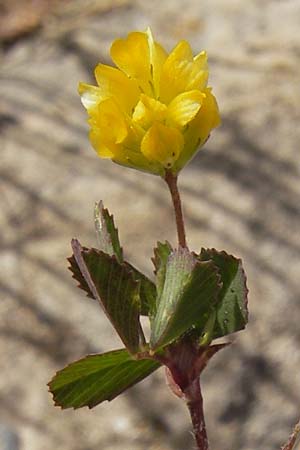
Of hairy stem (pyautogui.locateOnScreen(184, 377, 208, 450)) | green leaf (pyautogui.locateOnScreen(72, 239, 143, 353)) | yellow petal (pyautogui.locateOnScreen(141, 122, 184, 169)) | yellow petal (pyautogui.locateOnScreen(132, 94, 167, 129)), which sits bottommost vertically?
hairy stem (pyautogui.locateOnScreen(184, 377, 208, 450))

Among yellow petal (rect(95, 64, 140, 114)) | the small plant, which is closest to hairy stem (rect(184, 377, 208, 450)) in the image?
the small plant

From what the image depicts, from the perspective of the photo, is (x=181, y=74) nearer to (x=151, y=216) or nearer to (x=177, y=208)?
(x=177, y=208)

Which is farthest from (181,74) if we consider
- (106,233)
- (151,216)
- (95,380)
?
(151,216)

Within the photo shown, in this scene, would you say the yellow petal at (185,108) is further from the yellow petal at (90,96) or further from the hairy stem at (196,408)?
the hairy stem at (196,408)

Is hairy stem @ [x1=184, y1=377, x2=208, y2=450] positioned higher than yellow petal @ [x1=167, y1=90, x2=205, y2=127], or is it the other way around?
yellow petal @ [x1=167, y1=90, x2=205, y2=127]

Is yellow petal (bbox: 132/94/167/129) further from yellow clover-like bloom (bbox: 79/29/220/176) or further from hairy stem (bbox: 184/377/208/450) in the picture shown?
hairy stem (bbox: 184/377/208/450)

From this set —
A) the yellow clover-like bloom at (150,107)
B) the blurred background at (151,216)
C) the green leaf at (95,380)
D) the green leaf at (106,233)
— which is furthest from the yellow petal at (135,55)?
the blurred background at (151,216)

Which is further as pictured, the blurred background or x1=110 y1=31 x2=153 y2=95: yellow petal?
the blurred background
